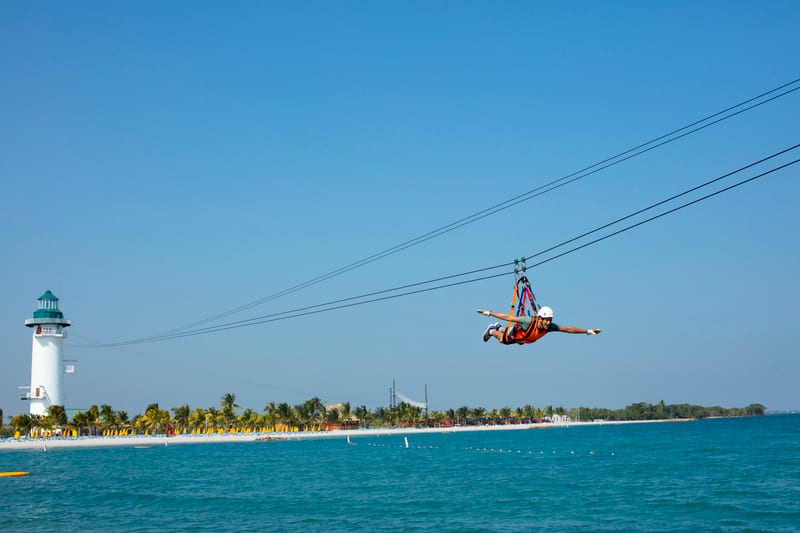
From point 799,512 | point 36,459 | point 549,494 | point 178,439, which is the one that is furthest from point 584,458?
point 178,439

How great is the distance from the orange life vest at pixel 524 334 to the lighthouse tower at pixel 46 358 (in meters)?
137

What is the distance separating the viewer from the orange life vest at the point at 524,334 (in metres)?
26.7

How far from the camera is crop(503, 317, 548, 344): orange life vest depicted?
26.7m

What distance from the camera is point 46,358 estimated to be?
14488cm

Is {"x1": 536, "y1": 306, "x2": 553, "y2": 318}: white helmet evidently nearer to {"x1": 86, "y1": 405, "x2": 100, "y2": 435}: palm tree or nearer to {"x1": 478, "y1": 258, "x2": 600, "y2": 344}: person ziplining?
{"x1": 478, "y1": 258, "x2": 600, "y2": 344}: person ziplining

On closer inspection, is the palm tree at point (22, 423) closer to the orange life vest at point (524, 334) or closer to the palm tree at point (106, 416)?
the palm tree at point (106, 416)

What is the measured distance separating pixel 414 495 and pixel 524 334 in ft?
152

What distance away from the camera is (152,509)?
60.8 meters

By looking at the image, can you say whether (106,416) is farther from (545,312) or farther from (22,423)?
(545,312)

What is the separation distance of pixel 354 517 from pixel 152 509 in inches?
666

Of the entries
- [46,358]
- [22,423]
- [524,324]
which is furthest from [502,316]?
[22,423]

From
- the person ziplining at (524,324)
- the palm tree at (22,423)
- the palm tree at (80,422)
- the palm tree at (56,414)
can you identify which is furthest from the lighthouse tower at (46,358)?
the person ziplining at (524,324)

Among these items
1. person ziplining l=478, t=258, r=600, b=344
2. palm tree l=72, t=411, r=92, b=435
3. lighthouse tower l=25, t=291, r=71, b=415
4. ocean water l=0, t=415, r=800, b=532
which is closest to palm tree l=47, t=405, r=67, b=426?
lighthouse tower l=25, t=291, r=71, b=415

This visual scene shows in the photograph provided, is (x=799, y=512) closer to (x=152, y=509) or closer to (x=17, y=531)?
(x=152, y=509)
